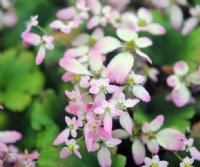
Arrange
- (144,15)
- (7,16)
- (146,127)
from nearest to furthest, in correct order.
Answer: (146,127) < (144,15) < (7,16)

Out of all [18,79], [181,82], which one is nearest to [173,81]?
[181,82]

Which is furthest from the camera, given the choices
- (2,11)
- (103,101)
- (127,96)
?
(2,11)

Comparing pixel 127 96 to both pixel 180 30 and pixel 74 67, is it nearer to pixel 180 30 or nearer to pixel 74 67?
pixel 74 67

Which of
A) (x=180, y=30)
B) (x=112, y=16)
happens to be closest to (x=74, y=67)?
(x=112, y=16)

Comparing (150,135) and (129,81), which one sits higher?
(129,81)

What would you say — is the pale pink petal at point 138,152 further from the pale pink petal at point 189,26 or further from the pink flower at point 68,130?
the pale pink petal at point 189,26

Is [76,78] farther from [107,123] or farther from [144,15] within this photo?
[144,15]

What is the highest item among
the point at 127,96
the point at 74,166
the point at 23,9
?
the point at 23,9
